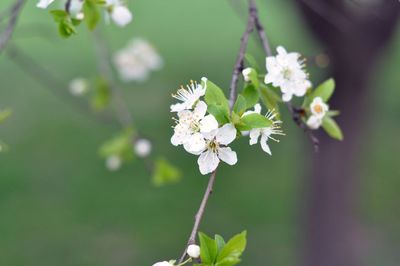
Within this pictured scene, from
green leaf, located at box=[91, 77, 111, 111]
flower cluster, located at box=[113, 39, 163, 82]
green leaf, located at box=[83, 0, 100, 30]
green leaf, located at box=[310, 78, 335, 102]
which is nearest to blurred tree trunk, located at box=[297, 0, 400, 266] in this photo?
flower cluster, located at box=[113, 39, 163, 82]

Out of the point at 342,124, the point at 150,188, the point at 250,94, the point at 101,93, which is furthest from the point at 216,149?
the point at 150,188

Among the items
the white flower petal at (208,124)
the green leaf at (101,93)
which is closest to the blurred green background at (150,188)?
the green leaf at (101,93)

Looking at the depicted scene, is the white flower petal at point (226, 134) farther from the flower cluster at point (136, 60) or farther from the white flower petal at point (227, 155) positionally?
the flower cluster at point (136, 60)

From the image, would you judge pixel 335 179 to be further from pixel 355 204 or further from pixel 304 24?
pixel 304 24

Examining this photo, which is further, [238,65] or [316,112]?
[316,112]

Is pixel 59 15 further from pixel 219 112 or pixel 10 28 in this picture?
pixel 219 112

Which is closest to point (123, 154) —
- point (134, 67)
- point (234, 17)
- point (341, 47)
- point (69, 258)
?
point (134, 67)

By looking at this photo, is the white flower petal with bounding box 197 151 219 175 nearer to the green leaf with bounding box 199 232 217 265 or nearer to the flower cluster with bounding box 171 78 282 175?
the flower cluster with bounding box 171 78 282 175
